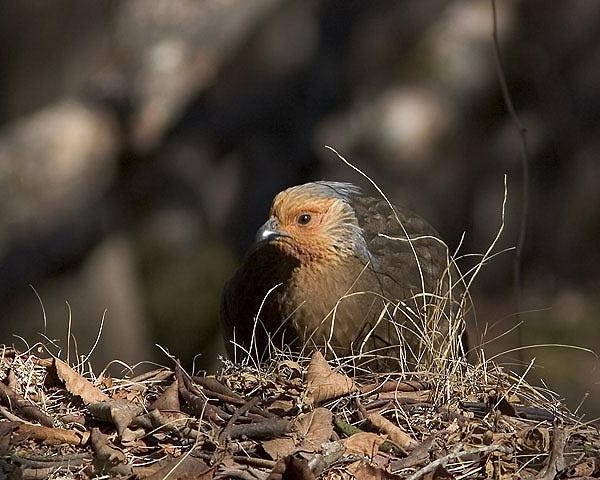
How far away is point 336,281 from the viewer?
5.75 meters

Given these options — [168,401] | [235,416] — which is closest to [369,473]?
[235,416]

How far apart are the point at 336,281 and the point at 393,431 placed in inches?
66.1

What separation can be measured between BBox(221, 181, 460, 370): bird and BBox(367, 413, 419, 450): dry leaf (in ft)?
3.40

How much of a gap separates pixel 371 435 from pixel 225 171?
25.7 ft

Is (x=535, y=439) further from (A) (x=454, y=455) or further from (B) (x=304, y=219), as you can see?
(B) (x=304, y=219)

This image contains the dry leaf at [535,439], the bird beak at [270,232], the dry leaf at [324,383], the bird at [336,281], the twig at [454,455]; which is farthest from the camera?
the bird beak at [270,232]

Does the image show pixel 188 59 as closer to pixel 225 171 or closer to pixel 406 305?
pixel 225 171

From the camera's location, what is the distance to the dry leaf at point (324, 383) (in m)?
4.25

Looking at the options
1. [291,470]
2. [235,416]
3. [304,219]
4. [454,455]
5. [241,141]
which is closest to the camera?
[291,470]

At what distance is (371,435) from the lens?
161 inches

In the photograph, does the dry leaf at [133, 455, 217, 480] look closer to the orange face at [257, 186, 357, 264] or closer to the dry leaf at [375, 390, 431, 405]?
the dry leaf at [375, 390, 431, 405]

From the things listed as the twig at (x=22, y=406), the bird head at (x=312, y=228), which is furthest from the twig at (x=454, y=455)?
the bird head at (x=312, y=228)

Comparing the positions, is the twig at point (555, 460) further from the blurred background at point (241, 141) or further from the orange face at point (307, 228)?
the blurred background at point (241, 141)

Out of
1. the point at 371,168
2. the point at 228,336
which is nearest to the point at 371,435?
the point at 228,336
